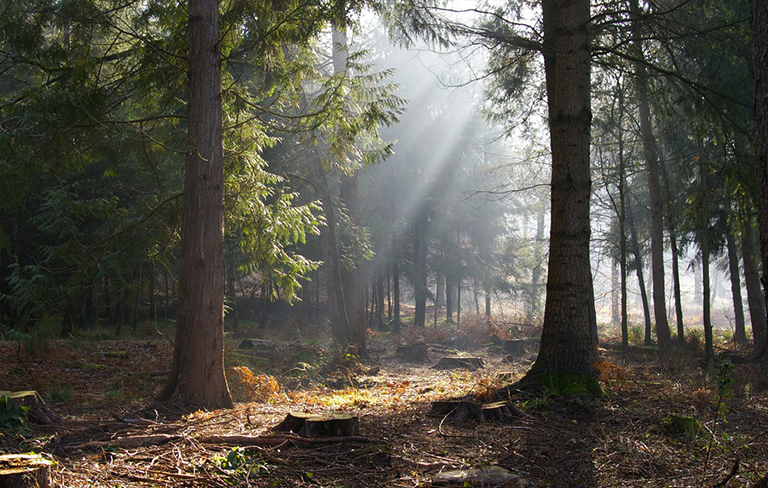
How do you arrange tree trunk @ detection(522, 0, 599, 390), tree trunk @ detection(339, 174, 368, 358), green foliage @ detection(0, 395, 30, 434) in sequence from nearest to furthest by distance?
1. green foliage @ detection(0, 395, 30, 434)
2. tree trunk @ detection(522, 0, 599, 390)
3. tree trunk @ detection(339, 174, 368, 358)

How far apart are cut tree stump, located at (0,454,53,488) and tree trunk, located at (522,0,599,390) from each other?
17.3 feet

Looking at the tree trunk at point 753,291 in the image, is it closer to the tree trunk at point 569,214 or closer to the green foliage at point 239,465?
the tree trunk at point 569,214

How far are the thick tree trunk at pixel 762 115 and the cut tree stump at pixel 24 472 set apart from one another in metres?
4.49

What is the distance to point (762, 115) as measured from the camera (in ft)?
9.67

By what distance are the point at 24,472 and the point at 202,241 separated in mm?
3978

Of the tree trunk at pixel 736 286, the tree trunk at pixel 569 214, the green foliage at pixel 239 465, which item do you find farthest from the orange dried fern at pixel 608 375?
the tree trunk at pixel 736 286

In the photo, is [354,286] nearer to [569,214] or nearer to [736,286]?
[569,214]

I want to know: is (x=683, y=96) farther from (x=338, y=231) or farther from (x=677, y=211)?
(x=338, y=231)

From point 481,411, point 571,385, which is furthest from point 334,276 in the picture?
point 481,411

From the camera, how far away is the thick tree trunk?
2.88m

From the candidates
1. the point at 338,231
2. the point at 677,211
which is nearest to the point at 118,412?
the point at 338,231

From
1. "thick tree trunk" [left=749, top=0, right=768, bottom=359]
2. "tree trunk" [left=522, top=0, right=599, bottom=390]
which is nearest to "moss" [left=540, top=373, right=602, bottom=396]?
"tree trunk" [left=522, top=0, right=599, bottom=390]

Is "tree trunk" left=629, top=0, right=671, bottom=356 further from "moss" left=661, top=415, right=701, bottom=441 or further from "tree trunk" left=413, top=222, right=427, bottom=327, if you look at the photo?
"tree trunk" left=413, top=222, right=427, bottom=327

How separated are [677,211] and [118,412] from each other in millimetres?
15201
